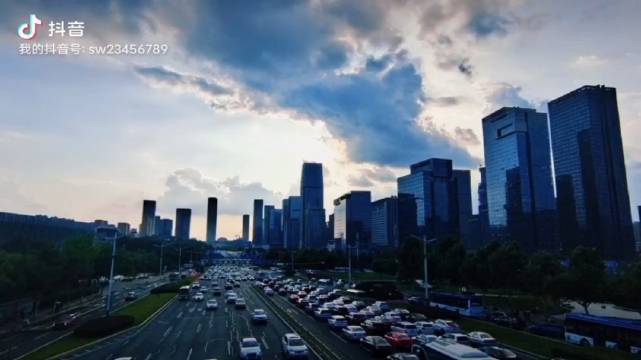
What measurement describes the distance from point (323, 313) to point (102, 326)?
26.5 meters

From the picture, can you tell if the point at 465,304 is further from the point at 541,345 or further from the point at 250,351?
the point at 250,351

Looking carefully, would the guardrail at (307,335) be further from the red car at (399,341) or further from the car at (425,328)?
the car at (425,328)

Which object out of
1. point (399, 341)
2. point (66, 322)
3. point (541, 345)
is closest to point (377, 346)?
point (399, 341)

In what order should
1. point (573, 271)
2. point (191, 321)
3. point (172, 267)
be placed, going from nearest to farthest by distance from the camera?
point (191, 321) → point (573, 271) → point (172, 267)

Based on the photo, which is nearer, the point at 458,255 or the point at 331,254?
the point at 458,255

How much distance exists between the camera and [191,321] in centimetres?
5644

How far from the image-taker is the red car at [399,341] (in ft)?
127

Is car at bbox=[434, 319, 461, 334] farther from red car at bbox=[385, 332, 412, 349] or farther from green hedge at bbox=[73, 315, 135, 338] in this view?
green hedge at bbox=[73, 315, 135, 338]

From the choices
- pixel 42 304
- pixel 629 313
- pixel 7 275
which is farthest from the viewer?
pixel 629 313

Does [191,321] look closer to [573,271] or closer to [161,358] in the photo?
[161,358]

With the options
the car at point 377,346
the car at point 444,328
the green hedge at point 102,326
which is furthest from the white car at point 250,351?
the car at point 444,328

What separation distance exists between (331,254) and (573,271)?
12156 centimetres

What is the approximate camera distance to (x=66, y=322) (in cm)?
5475

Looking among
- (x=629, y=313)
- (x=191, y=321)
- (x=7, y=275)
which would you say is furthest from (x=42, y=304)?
(x=629, y=313)
